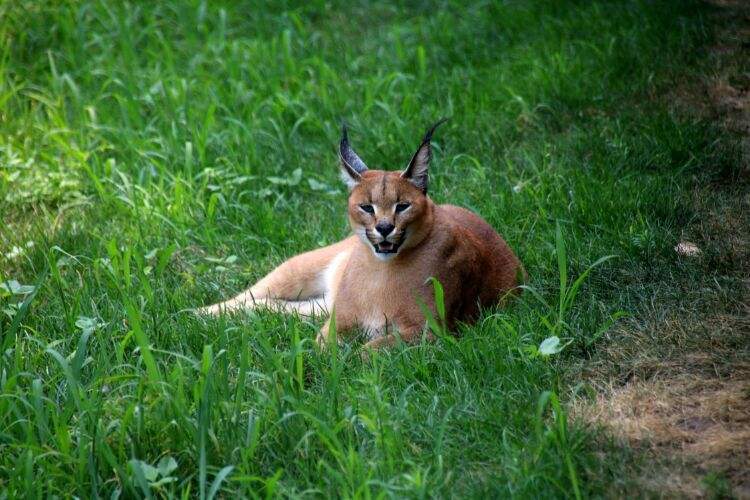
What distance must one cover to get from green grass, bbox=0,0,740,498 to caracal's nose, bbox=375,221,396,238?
0.64m

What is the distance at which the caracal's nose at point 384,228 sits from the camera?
16.0 ft

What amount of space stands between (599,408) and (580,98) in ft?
11.4

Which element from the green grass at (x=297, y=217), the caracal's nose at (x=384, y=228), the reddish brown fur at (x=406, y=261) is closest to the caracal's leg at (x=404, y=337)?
the reddish brown fur at (x=406, y=261)

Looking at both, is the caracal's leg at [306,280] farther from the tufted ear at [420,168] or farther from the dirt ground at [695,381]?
the dirt ground at [695,381]

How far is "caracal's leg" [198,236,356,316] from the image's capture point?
5.61m

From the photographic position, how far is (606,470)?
3652mm

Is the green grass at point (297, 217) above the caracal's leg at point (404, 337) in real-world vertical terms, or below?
above

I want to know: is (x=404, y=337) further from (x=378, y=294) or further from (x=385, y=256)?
(x=385, y=256)

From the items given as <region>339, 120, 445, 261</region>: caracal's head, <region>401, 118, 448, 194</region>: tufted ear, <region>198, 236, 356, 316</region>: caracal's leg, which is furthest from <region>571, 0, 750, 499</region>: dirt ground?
<region>198, 236, 356, 316</region>: caracal's leg

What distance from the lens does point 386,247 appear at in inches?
194

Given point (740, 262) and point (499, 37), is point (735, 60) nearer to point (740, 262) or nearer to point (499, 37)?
point (499, 37)

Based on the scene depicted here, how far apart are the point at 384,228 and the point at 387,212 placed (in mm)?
86

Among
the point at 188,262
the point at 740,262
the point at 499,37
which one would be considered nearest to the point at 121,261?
the point at 188,262

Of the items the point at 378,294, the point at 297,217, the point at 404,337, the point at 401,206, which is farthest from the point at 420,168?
the point at 297,217
